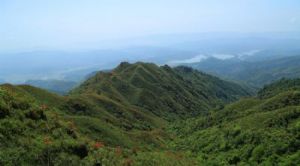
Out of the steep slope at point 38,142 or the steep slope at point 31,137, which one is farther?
the steep slope at point 38,142

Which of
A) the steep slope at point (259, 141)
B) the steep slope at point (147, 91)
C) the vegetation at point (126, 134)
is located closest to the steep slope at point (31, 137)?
the vegetation at point (126, 134)

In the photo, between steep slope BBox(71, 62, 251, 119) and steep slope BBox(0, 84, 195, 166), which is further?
steep slope BBox(71, 62, 251, 119)

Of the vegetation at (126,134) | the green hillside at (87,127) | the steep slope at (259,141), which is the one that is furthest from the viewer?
the steep slope at (259,141)

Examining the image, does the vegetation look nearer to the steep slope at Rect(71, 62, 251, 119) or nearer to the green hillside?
the green hillside

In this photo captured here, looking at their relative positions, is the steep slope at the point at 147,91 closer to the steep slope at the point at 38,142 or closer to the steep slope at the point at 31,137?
the steep slope at the point at 38,142

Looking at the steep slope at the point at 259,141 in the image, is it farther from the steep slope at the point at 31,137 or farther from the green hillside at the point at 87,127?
the steep slope at the point at 31,137

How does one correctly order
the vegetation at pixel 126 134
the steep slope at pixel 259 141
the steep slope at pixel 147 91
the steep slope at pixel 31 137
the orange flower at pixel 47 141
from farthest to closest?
the steep slope at pixel 147 91, the steep slope at pixel 259 141, the vegetation at pixel 126 134, the orange flower at pixel 47 141, the steep slope at pixel 31 137

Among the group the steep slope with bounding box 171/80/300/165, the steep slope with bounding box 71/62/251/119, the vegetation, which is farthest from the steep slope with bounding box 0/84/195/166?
the steep slope with bounding box 71/62/251/119

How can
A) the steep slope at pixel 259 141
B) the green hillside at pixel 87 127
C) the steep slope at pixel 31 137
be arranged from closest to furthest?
the steep slope at pixel 31 137 → the green hillside at pixel 87 127 → the steep slope at pixel 259 141

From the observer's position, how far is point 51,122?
38.2 metres

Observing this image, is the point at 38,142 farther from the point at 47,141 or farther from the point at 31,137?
the point at 31,137

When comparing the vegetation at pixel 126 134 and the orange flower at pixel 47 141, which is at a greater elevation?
the orange flower at pixel 47 141

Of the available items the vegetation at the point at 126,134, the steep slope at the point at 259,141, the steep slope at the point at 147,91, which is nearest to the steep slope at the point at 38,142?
the vegetation at the point at 126,134

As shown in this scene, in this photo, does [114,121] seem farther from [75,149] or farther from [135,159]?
[75,149]
